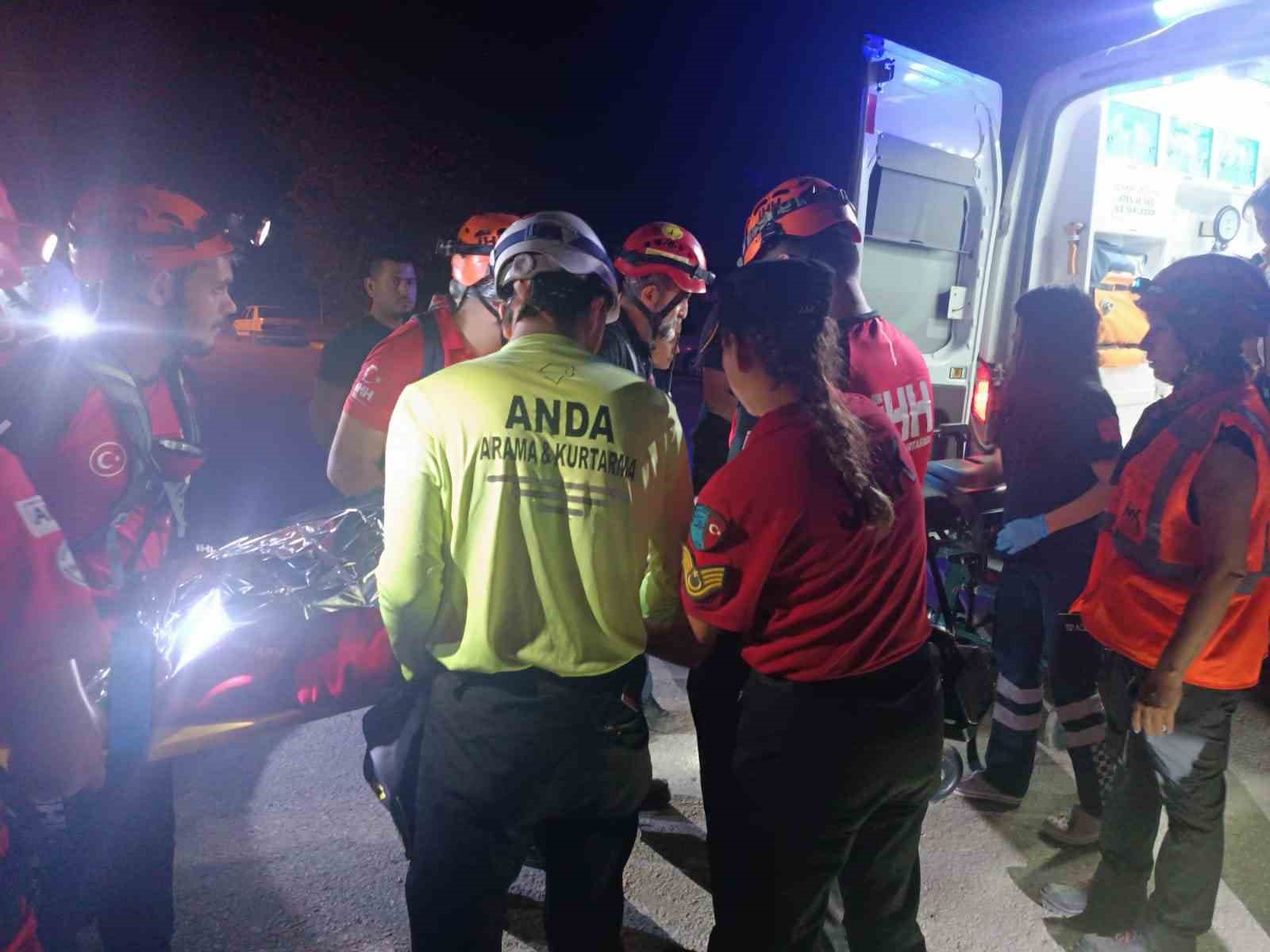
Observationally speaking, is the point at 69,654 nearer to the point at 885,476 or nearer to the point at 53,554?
the point at 53,554

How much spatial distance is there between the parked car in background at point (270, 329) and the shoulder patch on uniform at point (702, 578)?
24226 millimetres

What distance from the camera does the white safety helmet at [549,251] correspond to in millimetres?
1803

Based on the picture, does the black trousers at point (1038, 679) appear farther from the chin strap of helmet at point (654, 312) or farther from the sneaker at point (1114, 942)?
the chin strap of helmet at point (654, 312)

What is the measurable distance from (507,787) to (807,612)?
0.71 meters

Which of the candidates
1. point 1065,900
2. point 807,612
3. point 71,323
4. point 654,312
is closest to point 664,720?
point 1065,900

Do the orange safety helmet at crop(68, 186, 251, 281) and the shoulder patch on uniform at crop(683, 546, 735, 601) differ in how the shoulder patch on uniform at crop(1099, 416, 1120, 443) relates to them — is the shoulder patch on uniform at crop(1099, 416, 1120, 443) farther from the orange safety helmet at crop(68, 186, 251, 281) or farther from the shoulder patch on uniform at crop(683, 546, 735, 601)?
the orange safety helmet at crop(68, 186, 251, 281)

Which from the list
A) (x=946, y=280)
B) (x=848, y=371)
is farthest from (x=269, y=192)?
(x=848, y=371)

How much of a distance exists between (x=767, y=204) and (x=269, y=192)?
3133 centimetres

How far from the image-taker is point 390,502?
172 centimetres

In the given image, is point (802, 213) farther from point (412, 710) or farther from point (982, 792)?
point (982, 792)

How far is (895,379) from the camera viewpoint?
2.55 meters

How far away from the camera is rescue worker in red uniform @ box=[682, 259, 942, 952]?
64.4 inches

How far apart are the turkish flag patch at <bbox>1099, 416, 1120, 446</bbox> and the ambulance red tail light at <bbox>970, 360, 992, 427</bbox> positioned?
1426 millimetres

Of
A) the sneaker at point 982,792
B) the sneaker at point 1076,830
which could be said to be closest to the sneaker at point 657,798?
the sneaker at point 982,792
